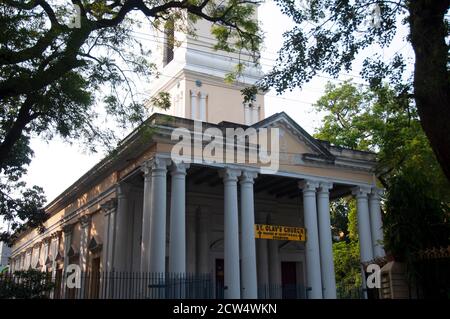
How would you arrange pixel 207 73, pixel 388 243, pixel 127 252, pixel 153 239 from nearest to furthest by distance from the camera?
1. pixel 388 243
2. pixel 153 239
3. pixel 127 252
4. pixel 207 73

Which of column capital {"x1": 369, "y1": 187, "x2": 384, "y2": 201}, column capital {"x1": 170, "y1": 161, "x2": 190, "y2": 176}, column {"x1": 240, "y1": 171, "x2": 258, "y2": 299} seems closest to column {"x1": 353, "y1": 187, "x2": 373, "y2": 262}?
column capital {"x1": 369, "y1": 187, "x2": 384, "y2": 201}

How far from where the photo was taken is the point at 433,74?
7770 mm

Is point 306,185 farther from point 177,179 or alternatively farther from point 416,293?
point 416,293

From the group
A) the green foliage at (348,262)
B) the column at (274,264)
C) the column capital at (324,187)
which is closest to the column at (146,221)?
the column capital at (324,187)

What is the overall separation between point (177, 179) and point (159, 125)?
191cm

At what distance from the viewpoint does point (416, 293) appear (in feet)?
34.1

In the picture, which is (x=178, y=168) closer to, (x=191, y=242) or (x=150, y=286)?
(x=150, y=286)

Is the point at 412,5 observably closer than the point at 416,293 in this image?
Yes

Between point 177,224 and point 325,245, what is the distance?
21.3 feet

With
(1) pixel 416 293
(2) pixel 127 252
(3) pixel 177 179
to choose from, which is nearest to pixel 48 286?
(2) pixel 127 252

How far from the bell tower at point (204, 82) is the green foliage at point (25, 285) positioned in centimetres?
1037

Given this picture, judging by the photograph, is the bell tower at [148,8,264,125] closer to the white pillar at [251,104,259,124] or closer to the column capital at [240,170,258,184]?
the white pillar at [251,104,259,124]

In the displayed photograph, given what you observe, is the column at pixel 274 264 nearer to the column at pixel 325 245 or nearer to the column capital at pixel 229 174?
the column at pixel 325 245

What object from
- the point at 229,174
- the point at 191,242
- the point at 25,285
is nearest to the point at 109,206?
the point at 191,242
